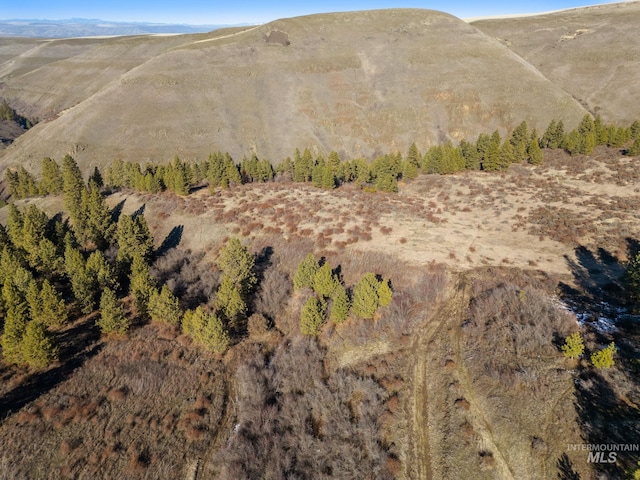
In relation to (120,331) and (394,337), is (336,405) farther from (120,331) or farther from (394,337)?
(120,331)

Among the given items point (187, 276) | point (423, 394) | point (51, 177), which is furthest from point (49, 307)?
point (51, 177)

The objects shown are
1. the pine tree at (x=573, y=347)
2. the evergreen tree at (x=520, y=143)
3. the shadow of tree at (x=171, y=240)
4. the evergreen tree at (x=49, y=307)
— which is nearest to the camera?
the pine tree at (x=573, y=347)

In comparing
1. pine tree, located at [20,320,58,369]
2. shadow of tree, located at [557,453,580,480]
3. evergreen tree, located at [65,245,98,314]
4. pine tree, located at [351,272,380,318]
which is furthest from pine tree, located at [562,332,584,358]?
evergreen tree, located at [65,245,98,314]

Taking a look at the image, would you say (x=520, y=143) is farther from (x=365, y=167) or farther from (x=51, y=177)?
(x=51, y=177)

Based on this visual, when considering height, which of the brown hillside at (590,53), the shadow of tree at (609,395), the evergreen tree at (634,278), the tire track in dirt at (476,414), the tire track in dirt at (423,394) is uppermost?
the brown hillside at (590,53)

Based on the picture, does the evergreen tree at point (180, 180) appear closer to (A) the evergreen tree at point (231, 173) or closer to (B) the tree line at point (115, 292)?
(A) the evergreen tree at point (231, 173)

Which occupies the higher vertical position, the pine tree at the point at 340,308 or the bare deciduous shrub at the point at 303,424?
the pine tree at the point at 340,308

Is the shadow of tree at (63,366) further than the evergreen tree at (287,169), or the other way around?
the evergreen tree at (287,169)

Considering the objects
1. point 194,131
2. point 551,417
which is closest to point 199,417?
Answer: point 551,417

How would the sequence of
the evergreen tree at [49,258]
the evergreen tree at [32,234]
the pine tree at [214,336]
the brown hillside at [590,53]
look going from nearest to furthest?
the pine tree at [214,336] → the evergreen tree at [49,258] → the evergreen tree at [32,234] → the brown hillside at [590,53]

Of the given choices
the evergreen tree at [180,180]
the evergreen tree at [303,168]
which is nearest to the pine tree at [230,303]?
the evergreen tree at [180,180]
